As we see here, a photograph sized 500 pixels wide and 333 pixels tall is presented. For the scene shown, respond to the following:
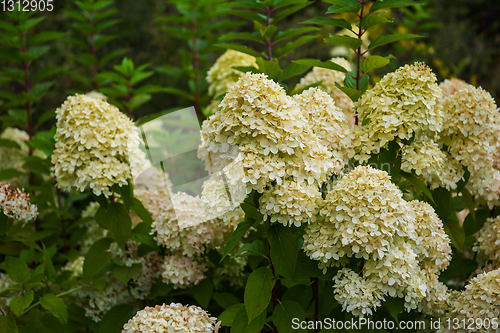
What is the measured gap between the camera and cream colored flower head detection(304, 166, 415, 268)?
5.58 feet

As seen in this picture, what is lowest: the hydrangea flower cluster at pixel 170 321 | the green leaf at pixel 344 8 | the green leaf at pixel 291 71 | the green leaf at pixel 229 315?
the green leaf at pixel 229 315

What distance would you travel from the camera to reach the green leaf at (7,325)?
6.68 feet

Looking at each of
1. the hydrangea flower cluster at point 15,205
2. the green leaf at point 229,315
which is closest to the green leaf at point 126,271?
the hydrangea flower cluster at point 15,205

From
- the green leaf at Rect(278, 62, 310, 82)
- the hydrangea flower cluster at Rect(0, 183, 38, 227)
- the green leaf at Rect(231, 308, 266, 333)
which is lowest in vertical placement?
the green leaf at Rect(231, 308, 266, 333)

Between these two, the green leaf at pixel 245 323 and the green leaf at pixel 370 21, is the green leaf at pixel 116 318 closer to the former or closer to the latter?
the green leaf at pixel 245 323

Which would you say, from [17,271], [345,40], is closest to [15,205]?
Result: [17,271]

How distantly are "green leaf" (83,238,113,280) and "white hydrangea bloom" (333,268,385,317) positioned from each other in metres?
1.29

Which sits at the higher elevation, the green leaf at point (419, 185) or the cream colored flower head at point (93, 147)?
the green leaf at point (419, 185)

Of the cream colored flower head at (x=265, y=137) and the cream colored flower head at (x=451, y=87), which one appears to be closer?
the cream colored flower head at (x=265, y=137)

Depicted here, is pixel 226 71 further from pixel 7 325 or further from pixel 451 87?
pixel 7 325

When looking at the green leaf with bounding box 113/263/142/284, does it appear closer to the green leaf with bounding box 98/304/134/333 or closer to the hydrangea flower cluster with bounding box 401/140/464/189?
the green leaf with bounding box 98/304/134/333

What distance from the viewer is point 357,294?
1.74 meters

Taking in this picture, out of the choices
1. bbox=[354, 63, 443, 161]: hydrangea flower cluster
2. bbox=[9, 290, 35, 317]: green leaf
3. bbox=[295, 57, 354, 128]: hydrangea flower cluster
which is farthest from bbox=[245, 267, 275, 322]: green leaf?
bbox=[295, 57, 354, 128]: hydrangea flower cluster

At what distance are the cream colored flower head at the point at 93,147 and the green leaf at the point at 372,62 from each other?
1.22 meters
